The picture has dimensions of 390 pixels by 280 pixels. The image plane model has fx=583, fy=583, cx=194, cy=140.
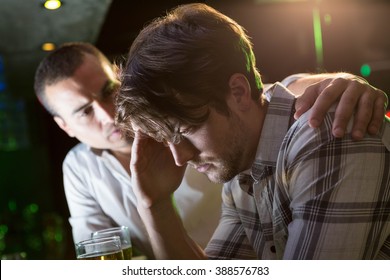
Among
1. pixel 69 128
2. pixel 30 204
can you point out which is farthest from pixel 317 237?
pixel 30 204

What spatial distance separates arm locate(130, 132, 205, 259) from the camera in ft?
3.58

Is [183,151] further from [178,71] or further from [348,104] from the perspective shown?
[348,104]

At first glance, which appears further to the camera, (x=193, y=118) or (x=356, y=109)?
(x=193, y=118)

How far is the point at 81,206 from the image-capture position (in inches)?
59.6

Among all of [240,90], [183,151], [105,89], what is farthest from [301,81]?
[105,89]

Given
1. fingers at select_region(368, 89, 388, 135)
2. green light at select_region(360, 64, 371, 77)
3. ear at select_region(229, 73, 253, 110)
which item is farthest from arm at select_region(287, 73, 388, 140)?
green light at select_region(360, 64, 371, 77)

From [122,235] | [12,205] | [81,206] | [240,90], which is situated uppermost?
[240,90]

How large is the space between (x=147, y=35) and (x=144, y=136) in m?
0.20

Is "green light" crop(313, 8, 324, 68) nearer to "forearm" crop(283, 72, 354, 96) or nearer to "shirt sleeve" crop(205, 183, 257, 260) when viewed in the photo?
"forearm" crop(283, 72, 354, 96)

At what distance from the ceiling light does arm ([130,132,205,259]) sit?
2.40ft

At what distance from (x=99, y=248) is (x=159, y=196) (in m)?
0.18

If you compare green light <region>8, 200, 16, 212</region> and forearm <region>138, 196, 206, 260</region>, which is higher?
forearm <region>138, 196, 206, 260</region>

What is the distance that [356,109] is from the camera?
2.81 feet

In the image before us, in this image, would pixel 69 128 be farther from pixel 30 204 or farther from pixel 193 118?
pixel 30 204
